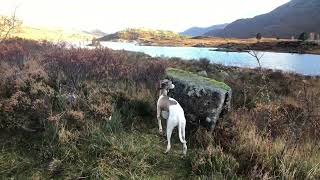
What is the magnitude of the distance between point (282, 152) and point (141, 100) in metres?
3.07

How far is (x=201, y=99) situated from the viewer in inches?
294

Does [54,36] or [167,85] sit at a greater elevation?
[167,85]

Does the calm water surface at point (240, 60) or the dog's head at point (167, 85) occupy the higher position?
the dog's head at point (167, 85)

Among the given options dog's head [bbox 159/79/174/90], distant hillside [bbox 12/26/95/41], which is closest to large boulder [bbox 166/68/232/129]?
dog's head [bbox 159/79/174/90]

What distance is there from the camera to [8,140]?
675cm

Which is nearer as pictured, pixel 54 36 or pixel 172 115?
pixel 172 115

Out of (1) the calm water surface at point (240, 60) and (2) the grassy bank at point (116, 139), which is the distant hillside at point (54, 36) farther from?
(2) the grassy bank at point (116, 139)

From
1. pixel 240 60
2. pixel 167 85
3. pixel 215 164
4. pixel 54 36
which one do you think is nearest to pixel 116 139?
pixel 167 85

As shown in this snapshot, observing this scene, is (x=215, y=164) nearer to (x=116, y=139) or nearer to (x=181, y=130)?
(x=181, y=130)

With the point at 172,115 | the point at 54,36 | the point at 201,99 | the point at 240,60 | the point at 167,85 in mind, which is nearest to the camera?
the point at 172,115

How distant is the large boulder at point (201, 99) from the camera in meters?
7.38

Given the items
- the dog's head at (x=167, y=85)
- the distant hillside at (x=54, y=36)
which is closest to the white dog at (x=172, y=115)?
the dog's head at (x=167, y=85)

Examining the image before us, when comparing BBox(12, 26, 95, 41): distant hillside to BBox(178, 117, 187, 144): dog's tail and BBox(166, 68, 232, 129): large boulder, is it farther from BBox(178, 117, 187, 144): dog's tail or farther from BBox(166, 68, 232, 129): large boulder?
BBox(178, 117, 187, 144): dog's tail

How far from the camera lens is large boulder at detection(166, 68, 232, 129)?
291 inches
